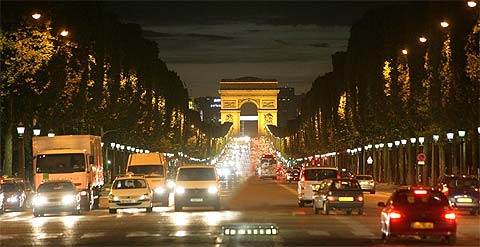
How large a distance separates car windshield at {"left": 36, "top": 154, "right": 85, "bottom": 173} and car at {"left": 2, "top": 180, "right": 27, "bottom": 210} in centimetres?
293

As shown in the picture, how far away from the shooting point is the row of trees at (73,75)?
61.1m

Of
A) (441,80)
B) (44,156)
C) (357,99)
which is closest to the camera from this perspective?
(44,156)

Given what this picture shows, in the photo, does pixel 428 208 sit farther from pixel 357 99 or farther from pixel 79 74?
pixel 357 99

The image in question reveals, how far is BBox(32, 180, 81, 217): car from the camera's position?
49.6m

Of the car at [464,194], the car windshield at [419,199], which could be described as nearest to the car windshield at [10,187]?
the car at [464,194]

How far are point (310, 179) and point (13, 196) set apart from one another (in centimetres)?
1449

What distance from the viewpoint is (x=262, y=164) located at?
14338 centimetres

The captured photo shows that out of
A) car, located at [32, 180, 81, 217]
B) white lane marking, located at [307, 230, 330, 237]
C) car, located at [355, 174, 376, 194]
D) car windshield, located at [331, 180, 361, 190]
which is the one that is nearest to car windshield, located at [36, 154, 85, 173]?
car, located at [32, 180, 81, 217]

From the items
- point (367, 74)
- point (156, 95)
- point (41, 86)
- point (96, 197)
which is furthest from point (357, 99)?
point (96, 197)

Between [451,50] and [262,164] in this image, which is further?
[262,164]

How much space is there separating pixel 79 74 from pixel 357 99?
42590 millimetres

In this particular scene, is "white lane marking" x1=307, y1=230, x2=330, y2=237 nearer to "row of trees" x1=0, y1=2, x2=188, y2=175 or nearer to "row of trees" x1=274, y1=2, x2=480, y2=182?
"row of trees" x1=274, y1=2, x2=480, y2=182

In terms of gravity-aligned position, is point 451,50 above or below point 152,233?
above

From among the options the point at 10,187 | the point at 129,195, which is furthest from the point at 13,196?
the point at 129,195
